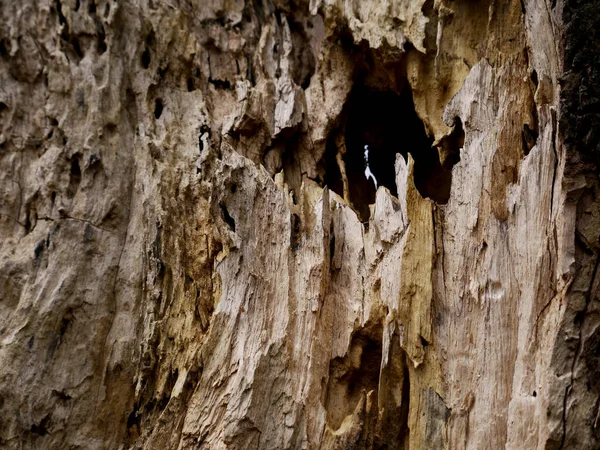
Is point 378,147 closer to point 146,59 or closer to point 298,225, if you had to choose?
point 298,225

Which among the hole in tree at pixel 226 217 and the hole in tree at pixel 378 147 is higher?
the hole in tree at pixel 378 147

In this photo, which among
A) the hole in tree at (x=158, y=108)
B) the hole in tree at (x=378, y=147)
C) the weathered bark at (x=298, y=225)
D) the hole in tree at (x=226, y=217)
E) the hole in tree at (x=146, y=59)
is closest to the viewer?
the weathered bark at (x=298, y=225)

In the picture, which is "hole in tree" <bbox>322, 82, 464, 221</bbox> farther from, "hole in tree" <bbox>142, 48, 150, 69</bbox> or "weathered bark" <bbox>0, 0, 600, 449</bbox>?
"hole in tree" <bbox>142, 48, 150, 69</bbox>

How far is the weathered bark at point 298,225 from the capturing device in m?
4.09

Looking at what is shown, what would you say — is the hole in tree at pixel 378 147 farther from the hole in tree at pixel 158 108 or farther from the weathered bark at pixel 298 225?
the hole in tree at pixel 158 108

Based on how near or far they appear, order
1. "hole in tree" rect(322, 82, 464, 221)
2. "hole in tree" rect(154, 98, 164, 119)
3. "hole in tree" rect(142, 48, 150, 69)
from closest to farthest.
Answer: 1. "hole in tree" rect(322, 82, 464, 221)
2. "hole in tree" rect(154, 98, 164, 119)
3. "hole in tree" rect(142, 48, 150, 69)

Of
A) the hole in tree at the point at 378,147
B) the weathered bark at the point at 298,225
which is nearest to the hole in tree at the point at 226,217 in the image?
the weathered bark at the point at 298,225

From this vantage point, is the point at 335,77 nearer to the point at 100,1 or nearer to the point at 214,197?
the point at 214,197

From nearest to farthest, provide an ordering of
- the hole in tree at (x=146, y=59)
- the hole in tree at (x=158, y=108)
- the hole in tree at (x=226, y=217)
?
the hole in tree at (x=226, y=217) → the hole in tree at (x=158, y=108) → the hole in tree at (x=146, y=59)

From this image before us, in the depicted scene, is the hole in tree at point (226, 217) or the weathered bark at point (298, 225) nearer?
the weathered bark at point (298, 225)

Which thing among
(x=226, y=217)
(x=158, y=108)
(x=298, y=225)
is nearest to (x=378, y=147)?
(x=298, y=225)

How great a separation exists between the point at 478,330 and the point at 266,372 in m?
1.44

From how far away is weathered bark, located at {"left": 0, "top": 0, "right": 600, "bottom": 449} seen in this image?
13.4 ft

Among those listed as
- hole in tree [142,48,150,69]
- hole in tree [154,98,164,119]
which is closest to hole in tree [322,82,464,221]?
hole in tree [154,98,164,119]
